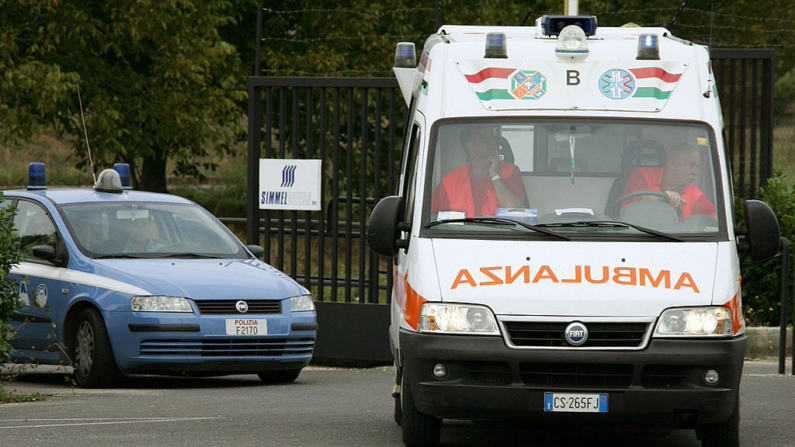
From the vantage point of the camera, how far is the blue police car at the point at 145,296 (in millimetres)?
10391

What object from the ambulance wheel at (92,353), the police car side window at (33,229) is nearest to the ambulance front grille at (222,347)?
the ambulance wheel at (92,353)

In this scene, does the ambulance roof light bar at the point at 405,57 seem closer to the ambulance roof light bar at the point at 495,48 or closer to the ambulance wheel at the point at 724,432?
the ambulance roof light bar at the point at 495,48

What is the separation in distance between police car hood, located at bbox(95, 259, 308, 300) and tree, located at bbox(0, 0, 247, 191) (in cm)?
1266

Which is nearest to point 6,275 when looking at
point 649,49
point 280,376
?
point 280,376

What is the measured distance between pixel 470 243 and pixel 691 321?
120 centimetres

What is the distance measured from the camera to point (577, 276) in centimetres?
682

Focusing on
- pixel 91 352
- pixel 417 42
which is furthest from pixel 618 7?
pixel 91 352

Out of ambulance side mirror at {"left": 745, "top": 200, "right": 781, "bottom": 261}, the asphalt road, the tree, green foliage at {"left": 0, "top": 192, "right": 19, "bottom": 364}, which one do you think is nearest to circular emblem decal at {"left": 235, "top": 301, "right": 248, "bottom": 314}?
the asphalt road

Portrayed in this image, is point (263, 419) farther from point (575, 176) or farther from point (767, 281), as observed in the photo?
point (767, 281)

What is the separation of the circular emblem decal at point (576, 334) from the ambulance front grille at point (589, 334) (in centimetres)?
2

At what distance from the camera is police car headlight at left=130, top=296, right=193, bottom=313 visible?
408 inches

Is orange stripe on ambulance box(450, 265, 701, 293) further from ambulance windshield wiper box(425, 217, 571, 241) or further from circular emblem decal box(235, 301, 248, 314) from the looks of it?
circular emblem decal box(235, 301, 248, 314)

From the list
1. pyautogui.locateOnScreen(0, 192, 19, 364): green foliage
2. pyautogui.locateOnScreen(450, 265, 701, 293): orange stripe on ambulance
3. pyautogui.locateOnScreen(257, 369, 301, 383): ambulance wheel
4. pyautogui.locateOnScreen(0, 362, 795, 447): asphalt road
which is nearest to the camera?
pyautogui.locateOnScreen(450, 265, 701, 293): orange stripe on ambulance

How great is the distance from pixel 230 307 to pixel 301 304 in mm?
712
